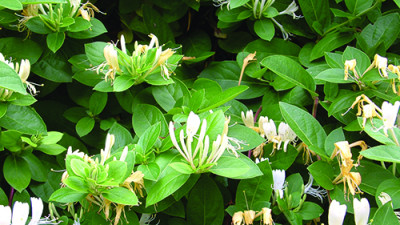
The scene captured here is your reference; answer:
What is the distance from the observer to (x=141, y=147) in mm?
790

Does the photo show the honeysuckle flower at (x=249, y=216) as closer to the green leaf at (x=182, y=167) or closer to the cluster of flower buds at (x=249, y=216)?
the cluster of flower buds at (x=249, y=216)

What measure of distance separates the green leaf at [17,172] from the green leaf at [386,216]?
2.17ft

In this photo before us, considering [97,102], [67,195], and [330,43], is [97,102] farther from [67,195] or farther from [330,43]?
[330,43]

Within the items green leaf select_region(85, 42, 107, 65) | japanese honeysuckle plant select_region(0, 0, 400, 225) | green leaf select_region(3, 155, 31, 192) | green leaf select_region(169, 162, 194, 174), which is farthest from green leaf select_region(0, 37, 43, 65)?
green leaf select_region(169, 162, 194, 174)

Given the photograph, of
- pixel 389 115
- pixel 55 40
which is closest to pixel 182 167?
pixel 389 115

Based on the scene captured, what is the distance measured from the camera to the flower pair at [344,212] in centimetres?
66

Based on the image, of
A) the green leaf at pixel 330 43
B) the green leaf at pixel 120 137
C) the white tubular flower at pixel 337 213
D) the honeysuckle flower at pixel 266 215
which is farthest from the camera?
the green leaf at pixel 330 43

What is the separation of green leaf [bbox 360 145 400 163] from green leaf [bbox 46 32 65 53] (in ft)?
2.23

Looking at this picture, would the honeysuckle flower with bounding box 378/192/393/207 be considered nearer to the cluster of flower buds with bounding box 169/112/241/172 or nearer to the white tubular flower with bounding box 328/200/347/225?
the white tubular flower with bounding box 328/200/347/225

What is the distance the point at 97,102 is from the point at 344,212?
61 centimetres

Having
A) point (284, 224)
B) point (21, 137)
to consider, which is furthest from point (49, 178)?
point (284, 224)

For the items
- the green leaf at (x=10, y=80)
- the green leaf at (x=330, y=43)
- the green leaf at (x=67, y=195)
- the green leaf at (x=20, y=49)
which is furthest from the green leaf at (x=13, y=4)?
the green leaf at (x=330, y=43)

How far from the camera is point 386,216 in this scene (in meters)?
0.68

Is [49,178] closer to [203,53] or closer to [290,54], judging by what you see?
[203,53]
